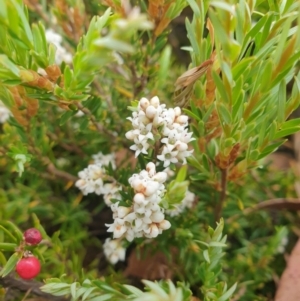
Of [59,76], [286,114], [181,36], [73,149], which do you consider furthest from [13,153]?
[181,36]

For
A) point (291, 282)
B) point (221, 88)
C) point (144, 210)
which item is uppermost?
point (221, 88)

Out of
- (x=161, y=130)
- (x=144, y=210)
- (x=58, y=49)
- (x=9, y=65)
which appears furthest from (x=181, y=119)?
(x=58, y=49)

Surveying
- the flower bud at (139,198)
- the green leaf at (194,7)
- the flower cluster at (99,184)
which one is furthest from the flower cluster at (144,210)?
the green leaf at (194,7)

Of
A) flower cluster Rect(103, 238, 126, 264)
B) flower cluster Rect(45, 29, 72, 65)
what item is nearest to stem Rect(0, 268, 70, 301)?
flower cluster Rect(103, 238, 126, 264)

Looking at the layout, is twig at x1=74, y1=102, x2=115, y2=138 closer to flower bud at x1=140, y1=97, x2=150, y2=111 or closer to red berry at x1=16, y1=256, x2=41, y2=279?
flower bud at x1=140, y1=97, x2=150, y2=111

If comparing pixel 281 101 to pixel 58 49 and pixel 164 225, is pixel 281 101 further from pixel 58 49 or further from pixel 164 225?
pixel 58 49

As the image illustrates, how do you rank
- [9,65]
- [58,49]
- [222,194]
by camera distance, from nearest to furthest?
[9,65], [222,194], [58,49]
